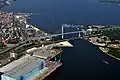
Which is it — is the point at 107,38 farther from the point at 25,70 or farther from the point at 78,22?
the point at 25,70

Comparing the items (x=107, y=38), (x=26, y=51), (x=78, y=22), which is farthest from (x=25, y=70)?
(x=78, y=22)

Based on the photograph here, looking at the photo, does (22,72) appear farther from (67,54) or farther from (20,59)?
(67,54)

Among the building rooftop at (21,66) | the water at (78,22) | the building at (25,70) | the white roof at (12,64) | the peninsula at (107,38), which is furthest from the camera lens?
the peninsula at (107,38)

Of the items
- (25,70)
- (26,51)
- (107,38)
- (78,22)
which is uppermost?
(78,22)

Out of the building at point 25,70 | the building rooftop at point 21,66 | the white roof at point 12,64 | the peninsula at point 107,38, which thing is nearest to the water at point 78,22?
the peninsula at point 107,38

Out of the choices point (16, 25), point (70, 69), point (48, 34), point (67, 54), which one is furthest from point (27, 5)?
point (70, 69)

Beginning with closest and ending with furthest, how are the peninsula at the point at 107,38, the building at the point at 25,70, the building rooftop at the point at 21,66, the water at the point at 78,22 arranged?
the building at the point at 25,70
the building rooftop at the point at 21,66
the water at the point at 78,22
the peninsula at the point at 107,38

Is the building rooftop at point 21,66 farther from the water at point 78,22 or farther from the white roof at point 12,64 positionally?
the water at point 78,22
